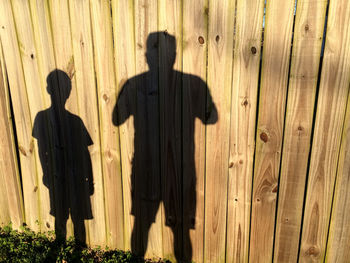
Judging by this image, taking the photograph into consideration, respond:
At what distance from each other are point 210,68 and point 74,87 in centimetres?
131

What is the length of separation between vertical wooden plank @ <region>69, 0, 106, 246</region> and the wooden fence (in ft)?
0.03

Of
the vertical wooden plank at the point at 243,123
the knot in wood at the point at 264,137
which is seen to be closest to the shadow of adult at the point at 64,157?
the vertical wooden plank at the point at 243,123

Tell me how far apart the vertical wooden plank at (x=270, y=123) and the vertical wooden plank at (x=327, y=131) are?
0.84ft

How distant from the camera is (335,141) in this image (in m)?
2.04

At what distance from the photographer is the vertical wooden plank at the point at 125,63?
2240 millimetres

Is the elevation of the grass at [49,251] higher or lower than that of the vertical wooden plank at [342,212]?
lower

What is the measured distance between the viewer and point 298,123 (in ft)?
Answer: 6.79

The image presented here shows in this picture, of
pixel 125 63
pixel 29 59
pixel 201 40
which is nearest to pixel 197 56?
pixel 201 40

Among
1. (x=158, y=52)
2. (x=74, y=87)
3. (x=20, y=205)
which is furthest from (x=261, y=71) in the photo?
(x=20, y=205)

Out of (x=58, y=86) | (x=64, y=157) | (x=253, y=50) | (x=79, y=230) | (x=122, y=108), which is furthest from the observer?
(x=79, y=230)

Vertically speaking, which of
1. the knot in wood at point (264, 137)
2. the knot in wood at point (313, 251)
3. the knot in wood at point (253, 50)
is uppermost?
the knot in wood at point (253, 50)

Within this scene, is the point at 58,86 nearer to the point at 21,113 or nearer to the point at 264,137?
the point at 21,113

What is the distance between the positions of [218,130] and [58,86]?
1594 mm

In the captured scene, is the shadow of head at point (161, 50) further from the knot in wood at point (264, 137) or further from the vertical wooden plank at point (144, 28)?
the knot in wood at point (264, 137)
